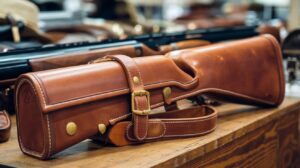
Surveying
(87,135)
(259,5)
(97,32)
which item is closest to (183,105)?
(87,135)

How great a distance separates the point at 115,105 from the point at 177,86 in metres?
0.14

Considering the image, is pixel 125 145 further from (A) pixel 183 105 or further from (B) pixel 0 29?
(B) pixel 0 29

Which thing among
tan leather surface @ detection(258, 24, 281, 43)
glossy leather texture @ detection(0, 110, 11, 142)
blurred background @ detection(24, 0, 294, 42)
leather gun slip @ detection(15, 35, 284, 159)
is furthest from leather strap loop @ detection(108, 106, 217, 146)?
tan leather surface @ detection(258, 24, 281, 43)

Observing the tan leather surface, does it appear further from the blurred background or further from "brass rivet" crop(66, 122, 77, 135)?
"brass rivet" crop(66, 122, 77, 135)

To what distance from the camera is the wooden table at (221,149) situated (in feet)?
2.68

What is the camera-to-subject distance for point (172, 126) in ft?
3.04

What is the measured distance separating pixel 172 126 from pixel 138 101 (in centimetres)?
9

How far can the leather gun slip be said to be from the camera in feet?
2.60

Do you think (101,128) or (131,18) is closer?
(101,128)

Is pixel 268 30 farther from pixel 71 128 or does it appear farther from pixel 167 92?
pixel 71 128

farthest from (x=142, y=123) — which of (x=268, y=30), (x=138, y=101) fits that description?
(x=268, y=30)

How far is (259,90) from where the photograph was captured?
1.14m

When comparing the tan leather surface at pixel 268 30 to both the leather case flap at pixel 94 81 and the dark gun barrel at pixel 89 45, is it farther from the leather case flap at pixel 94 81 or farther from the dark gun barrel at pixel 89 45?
the leather case flap at pixel 94 81

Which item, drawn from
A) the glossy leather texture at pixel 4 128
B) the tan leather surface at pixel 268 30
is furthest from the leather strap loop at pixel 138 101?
the tan leather surface at pixel 268 30
